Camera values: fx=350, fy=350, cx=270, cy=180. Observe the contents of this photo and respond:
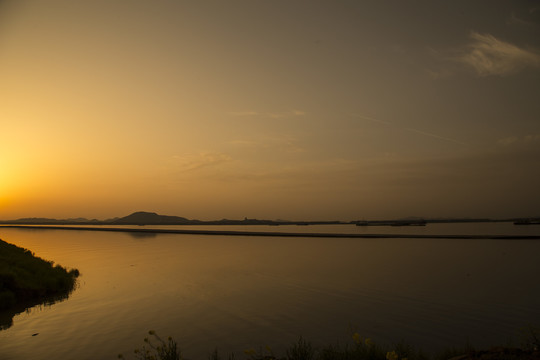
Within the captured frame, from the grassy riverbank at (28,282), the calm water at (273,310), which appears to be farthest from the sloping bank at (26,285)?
the calm water at (273,310)

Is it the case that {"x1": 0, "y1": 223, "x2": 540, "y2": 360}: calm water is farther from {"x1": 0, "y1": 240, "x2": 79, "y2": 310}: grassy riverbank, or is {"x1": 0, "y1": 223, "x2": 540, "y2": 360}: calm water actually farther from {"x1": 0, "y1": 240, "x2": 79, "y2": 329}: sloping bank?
{"x1": 0, "y1": 240, "x2": 79, "y2": 310}: grassy riverbank

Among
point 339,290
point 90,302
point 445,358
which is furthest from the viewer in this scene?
point 339,290

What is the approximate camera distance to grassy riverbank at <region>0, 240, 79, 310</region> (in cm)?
1884

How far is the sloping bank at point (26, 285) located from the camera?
1780 centimetres

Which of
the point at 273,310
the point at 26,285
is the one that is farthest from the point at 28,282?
the point at 273,310

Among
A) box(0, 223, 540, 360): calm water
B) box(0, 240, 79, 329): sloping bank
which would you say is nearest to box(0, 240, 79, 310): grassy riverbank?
box(0, 240, 79, 329): sloping bank

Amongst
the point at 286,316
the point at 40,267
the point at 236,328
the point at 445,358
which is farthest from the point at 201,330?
the point at 40,267

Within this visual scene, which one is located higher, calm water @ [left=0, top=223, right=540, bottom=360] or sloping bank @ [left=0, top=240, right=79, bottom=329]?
sloping bank @ [left=0, top=240, right=79, bottom=329]

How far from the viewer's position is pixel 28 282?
20.5m

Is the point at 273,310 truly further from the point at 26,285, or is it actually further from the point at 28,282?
the point at 28,282

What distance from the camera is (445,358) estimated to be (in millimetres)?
9578

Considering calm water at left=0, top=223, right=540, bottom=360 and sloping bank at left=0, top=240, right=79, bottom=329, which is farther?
sloping bank at left=0, top=240, right=79, bottom=329

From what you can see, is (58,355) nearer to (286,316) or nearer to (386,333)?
(286,316)

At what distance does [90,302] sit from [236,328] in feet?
31.1
